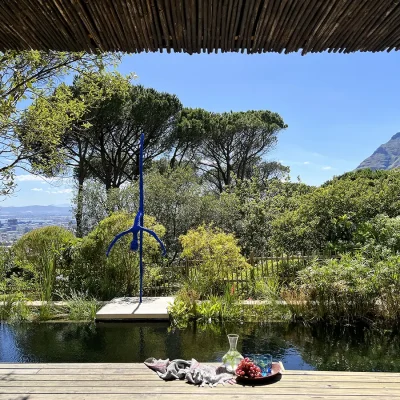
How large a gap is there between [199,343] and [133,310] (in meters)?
1.44

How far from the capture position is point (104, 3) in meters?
1.60

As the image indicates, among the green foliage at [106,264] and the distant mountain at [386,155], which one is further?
the distant mountain at [386,155]

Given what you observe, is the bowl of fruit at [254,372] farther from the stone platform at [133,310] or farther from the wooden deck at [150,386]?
the stone platform at [133,310]

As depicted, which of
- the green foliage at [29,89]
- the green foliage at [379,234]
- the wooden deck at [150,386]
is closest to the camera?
the wooden deck at [150,386]

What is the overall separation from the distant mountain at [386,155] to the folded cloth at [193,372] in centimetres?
11263

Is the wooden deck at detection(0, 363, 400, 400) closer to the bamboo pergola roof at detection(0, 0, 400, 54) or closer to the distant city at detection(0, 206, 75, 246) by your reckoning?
the bamboo pergola roof at detection(0, 0, 400, 54)

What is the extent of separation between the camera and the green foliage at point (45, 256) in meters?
7.28

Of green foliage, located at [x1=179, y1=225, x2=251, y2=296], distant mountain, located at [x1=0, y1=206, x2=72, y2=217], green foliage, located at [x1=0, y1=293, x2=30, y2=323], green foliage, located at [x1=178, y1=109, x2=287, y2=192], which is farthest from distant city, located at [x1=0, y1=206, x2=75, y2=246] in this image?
green foliage, located at [x1=178, y1=109, x2=287, y2=192]

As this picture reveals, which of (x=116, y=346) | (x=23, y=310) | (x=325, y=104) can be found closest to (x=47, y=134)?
(x=23, y=310)

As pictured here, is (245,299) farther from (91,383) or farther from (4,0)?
(4,0)

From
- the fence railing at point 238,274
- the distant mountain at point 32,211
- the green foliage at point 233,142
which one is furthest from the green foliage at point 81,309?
the green foliage at point 233,142

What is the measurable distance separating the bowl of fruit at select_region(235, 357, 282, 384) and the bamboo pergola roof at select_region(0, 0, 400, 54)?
256cm

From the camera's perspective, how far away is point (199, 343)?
510cm

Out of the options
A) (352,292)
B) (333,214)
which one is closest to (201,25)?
(352,292)
